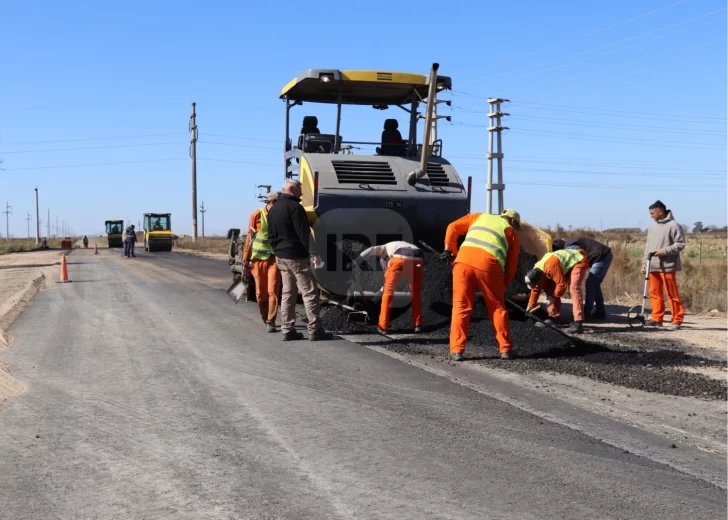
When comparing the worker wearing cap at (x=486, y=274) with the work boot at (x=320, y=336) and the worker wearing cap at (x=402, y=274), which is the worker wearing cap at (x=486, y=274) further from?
the work boot at (x=320, y=336)

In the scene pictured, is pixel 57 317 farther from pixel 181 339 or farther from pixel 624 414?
pixel 624 414

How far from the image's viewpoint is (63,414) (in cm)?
533

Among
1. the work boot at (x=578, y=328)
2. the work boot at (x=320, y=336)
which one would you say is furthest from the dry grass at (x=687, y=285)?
the work boot at (x=320, y=336)

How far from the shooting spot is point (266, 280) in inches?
384

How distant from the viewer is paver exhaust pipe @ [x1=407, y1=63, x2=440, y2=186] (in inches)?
389

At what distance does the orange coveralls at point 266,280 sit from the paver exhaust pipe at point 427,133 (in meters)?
2.10

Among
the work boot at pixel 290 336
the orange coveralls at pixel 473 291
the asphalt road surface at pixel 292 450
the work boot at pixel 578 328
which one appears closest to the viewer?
the asphalt road surface at pixel 292 450

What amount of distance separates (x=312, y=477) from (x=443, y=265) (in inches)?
246

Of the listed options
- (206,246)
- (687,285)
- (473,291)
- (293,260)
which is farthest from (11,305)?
(206,246)

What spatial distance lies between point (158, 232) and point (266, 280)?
4081 centimetres

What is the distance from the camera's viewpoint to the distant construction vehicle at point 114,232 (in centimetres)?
6106

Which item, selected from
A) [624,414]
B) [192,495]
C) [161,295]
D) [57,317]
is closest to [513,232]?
[624,414]

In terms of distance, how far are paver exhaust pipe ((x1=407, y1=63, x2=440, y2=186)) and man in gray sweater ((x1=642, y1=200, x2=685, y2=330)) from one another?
11.0 feet

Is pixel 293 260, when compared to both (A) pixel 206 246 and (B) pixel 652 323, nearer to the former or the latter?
(B) pixel 652 323
